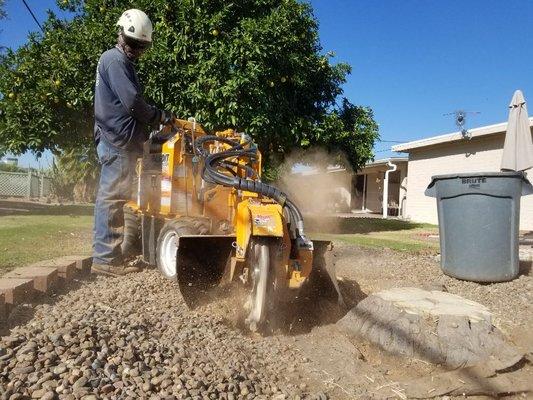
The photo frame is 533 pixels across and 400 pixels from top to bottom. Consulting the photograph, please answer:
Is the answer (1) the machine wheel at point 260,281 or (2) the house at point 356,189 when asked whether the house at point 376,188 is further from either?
(1) the machine wheel at point 260,281

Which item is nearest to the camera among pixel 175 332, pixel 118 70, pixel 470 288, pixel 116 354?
pixel 116 354

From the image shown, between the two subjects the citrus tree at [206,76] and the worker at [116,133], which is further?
the citrus tree at [206,76]

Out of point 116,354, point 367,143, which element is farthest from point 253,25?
point 116,354

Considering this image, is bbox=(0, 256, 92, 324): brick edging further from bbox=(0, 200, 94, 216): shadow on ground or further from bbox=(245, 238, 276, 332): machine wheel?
bbox=(0, 200, 94, 216): shadow on ground

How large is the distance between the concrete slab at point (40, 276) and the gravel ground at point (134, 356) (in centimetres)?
17

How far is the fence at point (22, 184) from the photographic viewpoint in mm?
26328

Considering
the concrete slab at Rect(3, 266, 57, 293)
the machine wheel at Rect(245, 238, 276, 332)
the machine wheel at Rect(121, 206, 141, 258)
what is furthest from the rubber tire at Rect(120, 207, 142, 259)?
the machine wheel at Rect(245, 238, 276, 332)

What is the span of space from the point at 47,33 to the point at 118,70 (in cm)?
849

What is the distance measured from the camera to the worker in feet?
14.8

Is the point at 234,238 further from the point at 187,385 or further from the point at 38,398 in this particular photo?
the point at 38,398

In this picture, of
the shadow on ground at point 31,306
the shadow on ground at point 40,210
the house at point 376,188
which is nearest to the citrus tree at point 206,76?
the shadow on ground at point 40,210

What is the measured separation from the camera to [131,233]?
549cm

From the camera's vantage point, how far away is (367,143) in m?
12.4

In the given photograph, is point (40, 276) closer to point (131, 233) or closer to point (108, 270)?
point (108, 270)
